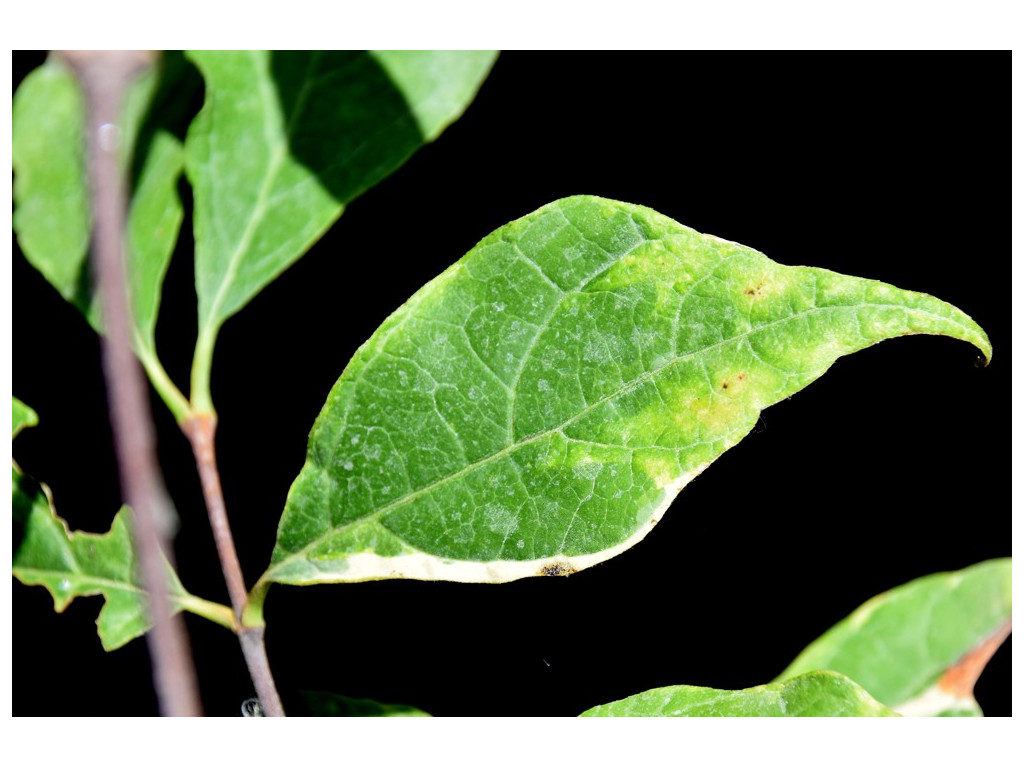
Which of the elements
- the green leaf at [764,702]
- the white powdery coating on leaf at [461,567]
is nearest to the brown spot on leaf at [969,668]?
the green leaf at [764,702]

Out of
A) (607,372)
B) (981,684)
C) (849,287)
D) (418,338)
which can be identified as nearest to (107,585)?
(418,338)

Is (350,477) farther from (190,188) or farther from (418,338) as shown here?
(190,188)

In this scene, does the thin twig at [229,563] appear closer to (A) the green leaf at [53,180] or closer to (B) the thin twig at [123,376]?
(A) the green leaf at [53,180]

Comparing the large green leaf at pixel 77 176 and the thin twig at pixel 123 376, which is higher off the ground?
the large green leaf at pixel 77 176

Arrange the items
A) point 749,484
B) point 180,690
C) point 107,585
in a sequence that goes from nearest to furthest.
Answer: point 180,690 < point 107,585 < point 749,484

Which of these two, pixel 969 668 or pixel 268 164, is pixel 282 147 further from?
pixel 969 668

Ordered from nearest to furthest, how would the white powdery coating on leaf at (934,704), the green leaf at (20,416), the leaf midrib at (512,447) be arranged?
the leaf midrib at (512,447)
the green leaf at (20,416)
the white powdery coating on leaf at (934,704)

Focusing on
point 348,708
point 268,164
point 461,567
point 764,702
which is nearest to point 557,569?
point 461,567
